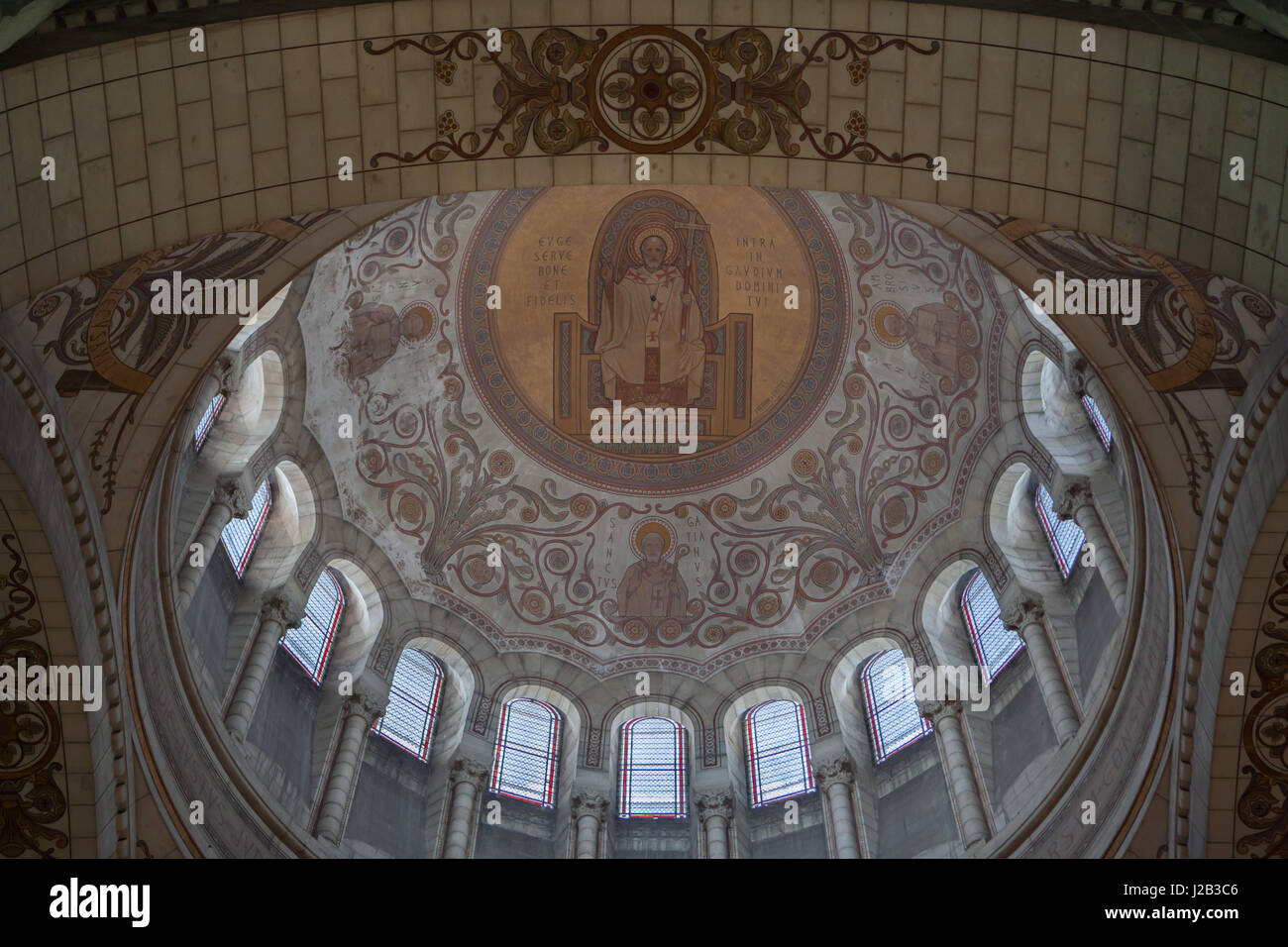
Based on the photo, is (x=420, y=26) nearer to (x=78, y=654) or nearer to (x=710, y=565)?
(x=78, y=654)

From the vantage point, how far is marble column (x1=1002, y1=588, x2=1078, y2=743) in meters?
15.6

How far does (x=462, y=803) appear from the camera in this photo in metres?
18.5

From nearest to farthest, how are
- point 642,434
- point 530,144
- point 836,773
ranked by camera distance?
point 530,144
point 836,773
point 642,434

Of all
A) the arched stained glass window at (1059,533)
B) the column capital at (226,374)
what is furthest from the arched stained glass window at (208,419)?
the arched stained glass window at (1059,533)

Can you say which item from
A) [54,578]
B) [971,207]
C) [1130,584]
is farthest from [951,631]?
[54,578]

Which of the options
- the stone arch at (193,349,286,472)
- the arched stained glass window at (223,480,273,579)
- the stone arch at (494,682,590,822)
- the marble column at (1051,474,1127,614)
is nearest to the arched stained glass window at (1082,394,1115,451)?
the marble column at (1051,474,1127,614)

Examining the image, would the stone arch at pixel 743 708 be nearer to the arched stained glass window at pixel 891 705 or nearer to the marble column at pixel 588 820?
the arched stained glass window at pixel 891 705

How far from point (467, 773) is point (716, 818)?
330 centimetres

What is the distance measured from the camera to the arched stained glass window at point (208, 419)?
618 inches

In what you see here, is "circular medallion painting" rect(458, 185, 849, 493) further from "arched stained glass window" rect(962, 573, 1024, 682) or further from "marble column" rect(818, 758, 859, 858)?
"marble column" rect(818, 758, 859, 858)

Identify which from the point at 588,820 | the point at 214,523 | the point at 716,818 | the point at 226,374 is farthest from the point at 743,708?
the point at 226,374

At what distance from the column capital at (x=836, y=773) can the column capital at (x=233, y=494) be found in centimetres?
805

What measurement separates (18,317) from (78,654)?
9.71 ft

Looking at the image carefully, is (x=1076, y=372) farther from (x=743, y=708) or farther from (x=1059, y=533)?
(x=743, y=708)
